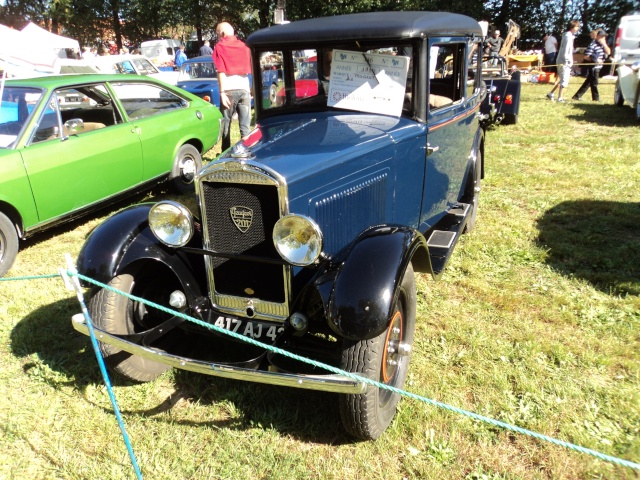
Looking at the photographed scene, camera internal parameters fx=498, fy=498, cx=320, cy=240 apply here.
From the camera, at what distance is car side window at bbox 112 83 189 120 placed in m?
5.79

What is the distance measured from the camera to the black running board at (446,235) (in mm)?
3258

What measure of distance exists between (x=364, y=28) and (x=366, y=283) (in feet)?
5.81

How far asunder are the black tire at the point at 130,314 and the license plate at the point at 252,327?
0.52 metres

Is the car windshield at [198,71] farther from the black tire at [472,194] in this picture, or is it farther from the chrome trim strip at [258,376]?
the chrome trim strip at [258,376]

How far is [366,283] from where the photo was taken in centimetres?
214

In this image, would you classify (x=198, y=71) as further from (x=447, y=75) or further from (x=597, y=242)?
(x=597, y=242)

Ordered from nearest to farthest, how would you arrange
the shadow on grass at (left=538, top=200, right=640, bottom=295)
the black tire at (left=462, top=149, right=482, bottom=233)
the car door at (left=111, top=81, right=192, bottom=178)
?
1. the shadow on grass at (left=538, top=200, right=640, bottom=295)
2. the black tire at (left=462, top=149, right=482, bottom=233)
3. the car door at (left=111, top=81, right=192, bottom=178)

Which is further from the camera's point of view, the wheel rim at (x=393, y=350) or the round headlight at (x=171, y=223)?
the round headlight at (x=171, y=223)

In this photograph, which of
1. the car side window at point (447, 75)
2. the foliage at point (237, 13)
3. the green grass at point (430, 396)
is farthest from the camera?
the foliage at point (237, 13)

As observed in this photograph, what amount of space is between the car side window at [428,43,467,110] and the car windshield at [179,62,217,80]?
28.8ft

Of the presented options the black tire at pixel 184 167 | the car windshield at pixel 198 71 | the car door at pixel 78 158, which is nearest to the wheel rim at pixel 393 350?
the car door at pixel 78 158

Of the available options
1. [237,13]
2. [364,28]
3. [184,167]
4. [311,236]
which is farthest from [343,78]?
[237,13]

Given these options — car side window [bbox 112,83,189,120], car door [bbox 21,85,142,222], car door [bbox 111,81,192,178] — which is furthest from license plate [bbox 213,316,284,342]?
car side window [bbox 112,83,189,120]

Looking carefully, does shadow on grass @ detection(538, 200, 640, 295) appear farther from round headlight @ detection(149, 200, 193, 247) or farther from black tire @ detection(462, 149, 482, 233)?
round headlight @ detection(149, 200, 193, 247)
